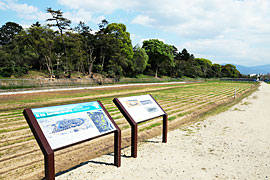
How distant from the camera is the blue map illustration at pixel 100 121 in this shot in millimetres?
4594

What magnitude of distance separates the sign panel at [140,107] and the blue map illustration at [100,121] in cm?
88

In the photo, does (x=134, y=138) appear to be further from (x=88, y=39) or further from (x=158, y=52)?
(x=158, y=52)

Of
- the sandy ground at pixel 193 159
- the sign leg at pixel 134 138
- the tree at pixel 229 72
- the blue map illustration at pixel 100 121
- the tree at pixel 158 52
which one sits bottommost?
the sandy ground at pixel 193 159

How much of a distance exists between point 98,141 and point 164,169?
10.3 ft

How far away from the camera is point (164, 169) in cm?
499

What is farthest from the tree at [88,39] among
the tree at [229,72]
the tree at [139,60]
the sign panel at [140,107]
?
the tree at [229,72]

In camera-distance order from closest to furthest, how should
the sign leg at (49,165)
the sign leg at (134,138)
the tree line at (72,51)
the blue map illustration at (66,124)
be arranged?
the sign leg at (49,165)
the blue map illustration at (66,124)
the sign leg at (134,138)
the tree line at (72,51)

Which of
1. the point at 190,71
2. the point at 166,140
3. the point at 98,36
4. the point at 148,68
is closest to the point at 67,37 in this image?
the point at 98,36

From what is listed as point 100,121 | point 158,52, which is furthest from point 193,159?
point 158,52

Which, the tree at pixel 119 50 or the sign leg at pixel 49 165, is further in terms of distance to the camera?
the tree at pixel 119 50

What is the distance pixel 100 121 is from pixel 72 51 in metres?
39.0

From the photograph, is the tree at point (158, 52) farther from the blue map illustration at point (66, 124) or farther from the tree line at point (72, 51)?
A: the blue map illustration at point (66, 124)

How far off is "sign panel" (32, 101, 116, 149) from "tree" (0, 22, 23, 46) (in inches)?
2219

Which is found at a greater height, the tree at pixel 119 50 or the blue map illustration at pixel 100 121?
the tree at pixel 119 50
